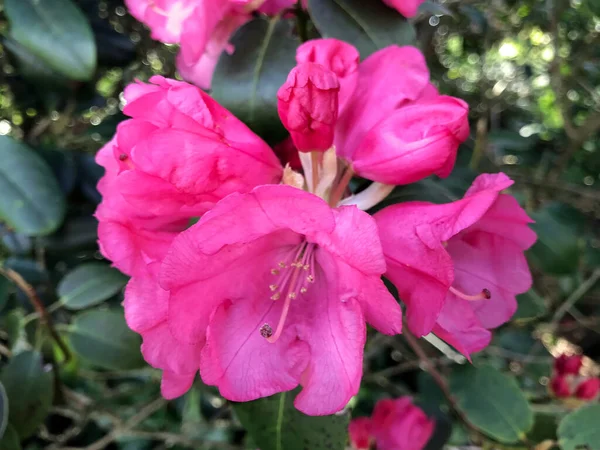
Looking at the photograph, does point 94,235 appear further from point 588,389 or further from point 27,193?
point 588,389

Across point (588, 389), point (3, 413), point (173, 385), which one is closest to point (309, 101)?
point (173, 385)

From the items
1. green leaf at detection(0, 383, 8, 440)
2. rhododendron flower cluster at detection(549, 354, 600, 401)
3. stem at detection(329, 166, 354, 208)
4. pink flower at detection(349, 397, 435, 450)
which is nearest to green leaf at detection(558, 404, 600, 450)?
pink flower at detection(349, 397, 435, 450)

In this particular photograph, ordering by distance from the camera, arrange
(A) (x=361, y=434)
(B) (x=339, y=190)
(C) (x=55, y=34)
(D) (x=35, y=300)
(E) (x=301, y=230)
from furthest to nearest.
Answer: (A) (x=361, y=434) < (D) (x=35, y=300) < (C) (x=55, y=34) < (B) (x=339, y=190) < (E) (x=301, y=230)

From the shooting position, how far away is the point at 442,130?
18.7 inches

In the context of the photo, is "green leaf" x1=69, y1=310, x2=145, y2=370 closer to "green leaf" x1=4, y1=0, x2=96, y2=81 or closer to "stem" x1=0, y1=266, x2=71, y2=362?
"stem" x1=0, y1=266, x2=71, y2=362

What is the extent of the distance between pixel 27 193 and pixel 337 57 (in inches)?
22.4

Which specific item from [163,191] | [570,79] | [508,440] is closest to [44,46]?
[163,191]

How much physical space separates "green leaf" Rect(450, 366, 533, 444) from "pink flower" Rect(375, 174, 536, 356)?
1.28 feet

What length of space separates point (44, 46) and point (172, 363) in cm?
55

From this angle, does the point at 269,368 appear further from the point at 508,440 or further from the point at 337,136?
the point at 508,440

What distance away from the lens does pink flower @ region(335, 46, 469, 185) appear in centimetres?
48

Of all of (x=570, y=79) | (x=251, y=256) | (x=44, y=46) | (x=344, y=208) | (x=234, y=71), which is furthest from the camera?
(x=570, y=79)

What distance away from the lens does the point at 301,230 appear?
0.43 metres

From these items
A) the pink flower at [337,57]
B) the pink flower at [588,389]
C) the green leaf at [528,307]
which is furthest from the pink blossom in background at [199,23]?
the pink flower at [588,389]
